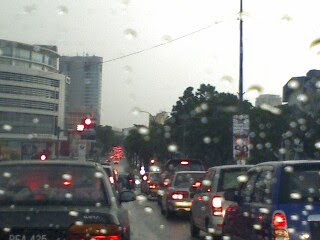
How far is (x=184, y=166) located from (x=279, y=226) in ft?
68.4

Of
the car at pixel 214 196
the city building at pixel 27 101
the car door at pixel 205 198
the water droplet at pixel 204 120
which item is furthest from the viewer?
the city building at pixel 27 101

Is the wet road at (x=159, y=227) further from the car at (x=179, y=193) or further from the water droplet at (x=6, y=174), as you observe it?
the water droplet at (x=6, y=174)

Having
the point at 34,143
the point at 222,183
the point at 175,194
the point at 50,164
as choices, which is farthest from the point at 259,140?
the point at 34,143

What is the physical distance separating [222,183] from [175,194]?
7832mm

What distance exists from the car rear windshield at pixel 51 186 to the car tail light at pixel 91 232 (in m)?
0.71

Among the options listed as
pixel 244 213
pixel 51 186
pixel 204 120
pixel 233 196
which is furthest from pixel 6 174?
pixel 204 120

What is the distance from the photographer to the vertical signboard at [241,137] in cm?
2357

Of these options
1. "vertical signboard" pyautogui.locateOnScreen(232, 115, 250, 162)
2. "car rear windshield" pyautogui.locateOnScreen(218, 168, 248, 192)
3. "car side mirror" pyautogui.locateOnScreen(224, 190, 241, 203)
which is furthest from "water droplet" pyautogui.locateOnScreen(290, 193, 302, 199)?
"vertical signboard" pyautogui.locateOnScreen(232, 115, 250, 162)

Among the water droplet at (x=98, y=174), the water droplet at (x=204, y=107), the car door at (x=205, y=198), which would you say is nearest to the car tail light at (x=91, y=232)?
the water droplet at (x=98, y=174)

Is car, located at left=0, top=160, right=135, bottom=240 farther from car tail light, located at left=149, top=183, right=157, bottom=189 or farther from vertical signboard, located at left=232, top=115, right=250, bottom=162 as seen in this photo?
car tail light, located at left=149, top=183, right=157, bottom=189

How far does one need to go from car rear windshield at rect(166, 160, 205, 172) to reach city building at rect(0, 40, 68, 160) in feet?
126

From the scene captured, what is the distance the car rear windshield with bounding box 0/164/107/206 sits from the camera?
723 cm

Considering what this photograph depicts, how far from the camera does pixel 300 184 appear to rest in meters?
8.52

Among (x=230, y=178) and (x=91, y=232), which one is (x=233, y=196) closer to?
(x=91, y=232)
